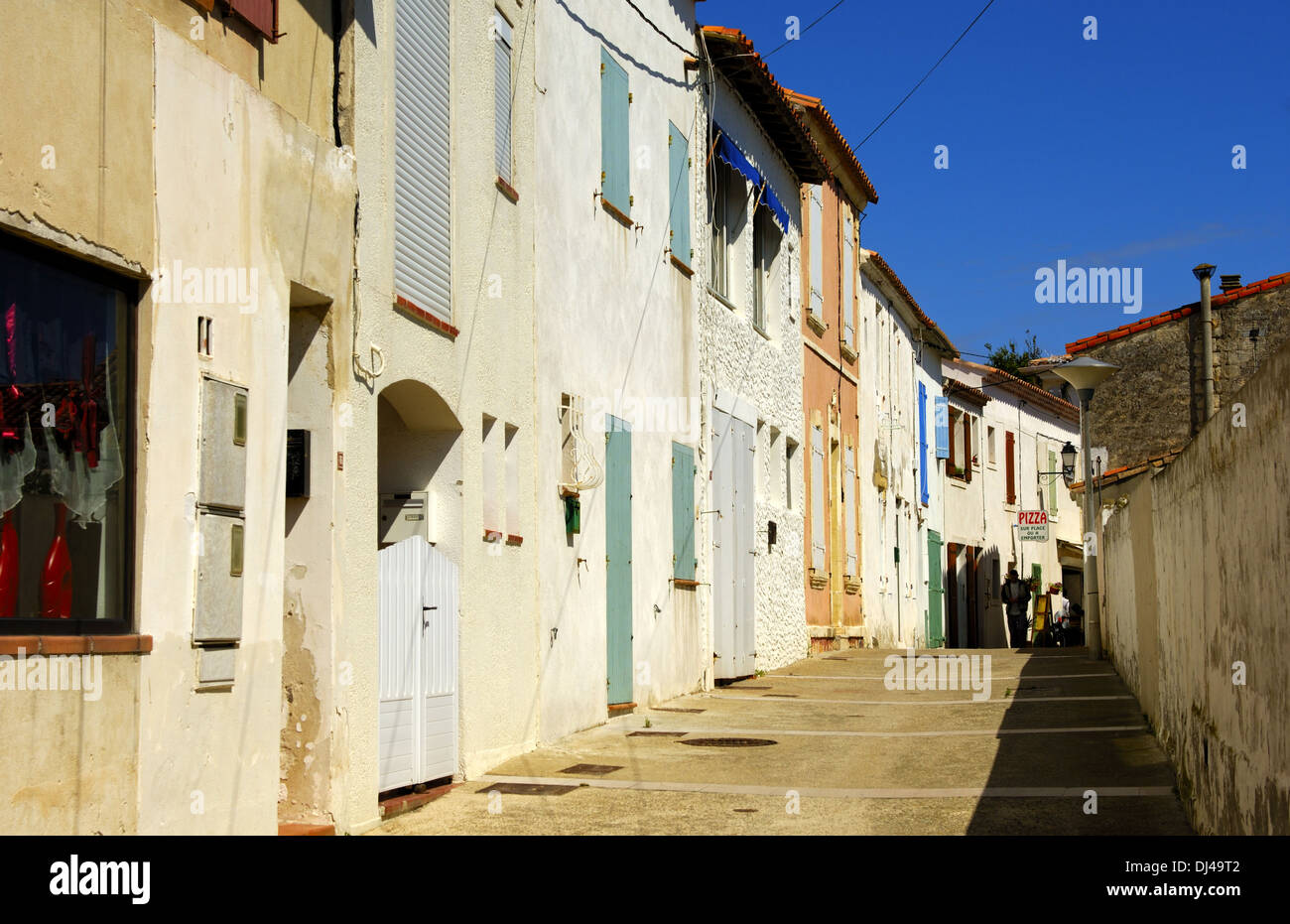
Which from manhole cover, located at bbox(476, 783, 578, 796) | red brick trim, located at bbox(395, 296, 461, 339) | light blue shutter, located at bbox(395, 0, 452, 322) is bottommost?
manhole cover, located at bbox(476, 783, 578, 796)

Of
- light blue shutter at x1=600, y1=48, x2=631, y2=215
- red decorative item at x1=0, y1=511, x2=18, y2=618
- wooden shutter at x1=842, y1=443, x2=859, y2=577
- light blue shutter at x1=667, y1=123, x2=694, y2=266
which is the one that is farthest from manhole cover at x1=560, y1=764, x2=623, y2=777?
wooden shutter at x1=842, y1=443, x2=859, y2=577

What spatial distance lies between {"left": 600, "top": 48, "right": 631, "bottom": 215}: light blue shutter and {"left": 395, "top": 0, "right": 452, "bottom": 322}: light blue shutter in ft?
11.7

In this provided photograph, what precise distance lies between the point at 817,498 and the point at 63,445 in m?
16.3

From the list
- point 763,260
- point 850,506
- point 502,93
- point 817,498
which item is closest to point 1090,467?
point 817,498

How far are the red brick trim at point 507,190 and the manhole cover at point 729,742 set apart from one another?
4.28 m

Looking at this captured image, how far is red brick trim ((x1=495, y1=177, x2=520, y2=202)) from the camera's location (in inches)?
395

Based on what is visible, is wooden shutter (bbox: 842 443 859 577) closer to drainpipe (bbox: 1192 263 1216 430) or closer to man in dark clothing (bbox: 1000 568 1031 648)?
drainpipe (bbox: 1192 263 1216 430)

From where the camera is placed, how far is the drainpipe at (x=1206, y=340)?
72.0 feet

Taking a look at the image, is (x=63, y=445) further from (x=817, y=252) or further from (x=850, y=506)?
(x=850, y=506)

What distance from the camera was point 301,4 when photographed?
23.8ft

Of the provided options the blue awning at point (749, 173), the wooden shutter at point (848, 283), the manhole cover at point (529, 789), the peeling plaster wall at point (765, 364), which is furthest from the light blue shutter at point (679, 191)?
the wooden shutter at point (848, 283)

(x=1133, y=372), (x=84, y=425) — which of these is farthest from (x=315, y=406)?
(x=1133, y=372)

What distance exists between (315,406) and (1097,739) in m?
6.14

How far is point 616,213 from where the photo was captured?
1292cm
